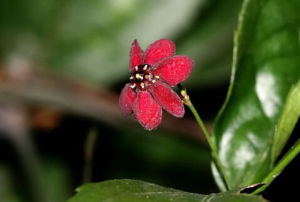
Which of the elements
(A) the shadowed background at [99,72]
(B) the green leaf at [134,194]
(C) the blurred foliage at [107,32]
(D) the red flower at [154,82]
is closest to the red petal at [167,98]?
(D) the red flower at [154,82]

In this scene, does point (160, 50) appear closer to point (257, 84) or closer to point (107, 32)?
point (257, 84)

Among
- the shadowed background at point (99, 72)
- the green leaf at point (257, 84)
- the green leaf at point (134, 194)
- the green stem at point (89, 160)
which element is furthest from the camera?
the shadowed background at point (99, 72)

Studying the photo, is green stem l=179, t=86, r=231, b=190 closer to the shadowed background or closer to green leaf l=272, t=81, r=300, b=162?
green leaf l=272, t=81, r=300, b=162

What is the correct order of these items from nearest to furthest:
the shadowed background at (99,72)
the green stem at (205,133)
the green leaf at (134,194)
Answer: the green leaf at (134,194) → the green stem at (205,133) → the shadowed background at (99,72)

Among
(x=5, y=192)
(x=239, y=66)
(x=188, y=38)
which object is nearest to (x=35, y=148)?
(x=5, y=192)

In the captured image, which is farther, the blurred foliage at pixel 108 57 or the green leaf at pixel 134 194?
the blurred foliage at pixel 108 57

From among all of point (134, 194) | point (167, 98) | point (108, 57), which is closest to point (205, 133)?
point (167, 98)

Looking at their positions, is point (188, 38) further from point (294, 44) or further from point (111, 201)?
point (111, 201)

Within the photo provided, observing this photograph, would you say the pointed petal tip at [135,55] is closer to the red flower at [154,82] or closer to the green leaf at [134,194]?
the red flower at [154,82]
